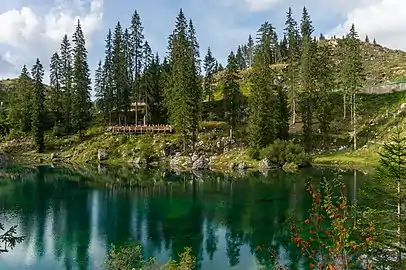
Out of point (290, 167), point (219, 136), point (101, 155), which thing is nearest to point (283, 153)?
point (290, 167)

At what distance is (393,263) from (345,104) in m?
78.8

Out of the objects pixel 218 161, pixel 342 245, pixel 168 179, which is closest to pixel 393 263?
pixel 342 245

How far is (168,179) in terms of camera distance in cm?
6500

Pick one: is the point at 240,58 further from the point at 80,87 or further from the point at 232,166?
the point at 232,166

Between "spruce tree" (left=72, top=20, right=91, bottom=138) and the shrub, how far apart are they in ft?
139

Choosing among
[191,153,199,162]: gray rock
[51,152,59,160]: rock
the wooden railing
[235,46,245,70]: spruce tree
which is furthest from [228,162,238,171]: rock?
[235,46,245,70]: spruce tree

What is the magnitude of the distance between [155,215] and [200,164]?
3574 cm

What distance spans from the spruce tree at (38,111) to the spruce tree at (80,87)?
695 centimetres

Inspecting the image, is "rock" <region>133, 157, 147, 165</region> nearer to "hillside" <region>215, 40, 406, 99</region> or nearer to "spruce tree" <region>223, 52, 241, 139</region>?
"spruce tree" <region>223, 52, 241, 139</region>

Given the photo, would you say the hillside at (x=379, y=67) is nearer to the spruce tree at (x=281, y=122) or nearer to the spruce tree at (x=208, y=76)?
the spruce tree at (x=208, y=76)

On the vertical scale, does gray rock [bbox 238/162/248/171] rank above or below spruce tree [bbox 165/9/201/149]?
below

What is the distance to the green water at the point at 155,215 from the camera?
29844 mm

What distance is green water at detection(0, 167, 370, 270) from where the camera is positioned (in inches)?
1175

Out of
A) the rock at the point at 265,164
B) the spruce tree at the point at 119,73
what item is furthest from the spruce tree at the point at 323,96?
the spruce tree at the point at 119,73
